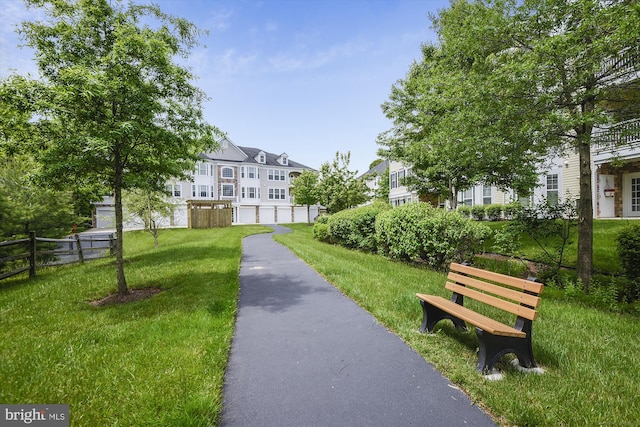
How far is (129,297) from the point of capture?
6.59 metres

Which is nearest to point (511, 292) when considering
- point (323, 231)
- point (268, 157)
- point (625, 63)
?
point (625, 63)

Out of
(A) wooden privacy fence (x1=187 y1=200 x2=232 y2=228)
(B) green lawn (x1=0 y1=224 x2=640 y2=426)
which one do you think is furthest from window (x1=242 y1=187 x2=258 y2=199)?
(B) green lawn (x1=0 y1=224 x2=640 y2=426)

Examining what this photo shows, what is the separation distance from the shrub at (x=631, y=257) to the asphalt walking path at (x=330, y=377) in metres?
6.04

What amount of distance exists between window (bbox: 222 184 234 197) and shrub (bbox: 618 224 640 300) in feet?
140

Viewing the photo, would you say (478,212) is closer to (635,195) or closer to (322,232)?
(635,195)

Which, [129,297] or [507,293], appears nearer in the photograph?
[507,293]

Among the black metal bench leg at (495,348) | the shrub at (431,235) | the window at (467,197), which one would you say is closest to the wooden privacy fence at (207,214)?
the window at (467,197)

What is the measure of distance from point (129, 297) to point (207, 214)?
90.1 ft

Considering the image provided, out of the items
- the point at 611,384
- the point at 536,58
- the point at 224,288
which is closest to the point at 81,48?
the point at 224,288

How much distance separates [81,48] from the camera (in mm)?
5605

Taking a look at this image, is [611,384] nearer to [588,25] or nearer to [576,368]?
[576,368]

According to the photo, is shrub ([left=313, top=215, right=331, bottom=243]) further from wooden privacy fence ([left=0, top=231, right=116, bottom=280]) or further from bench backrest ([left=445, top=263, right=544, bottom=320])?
bench backrest ([left=445, top=263, right=544, bottom=320])

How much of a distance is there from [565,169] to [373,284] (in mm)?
17599

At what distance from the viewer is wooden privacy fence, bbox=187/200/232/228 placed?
31.8m
